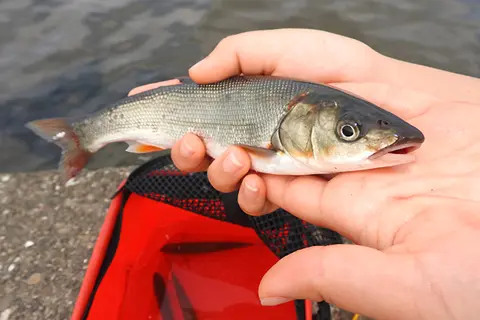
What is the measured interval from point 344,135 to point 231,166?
781 millimetres

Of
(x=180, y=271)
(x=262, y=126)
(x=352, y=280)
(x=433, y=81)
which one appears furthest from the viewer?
(x=180, y=271)

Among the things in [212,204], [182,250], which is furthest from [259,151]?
[182,250]

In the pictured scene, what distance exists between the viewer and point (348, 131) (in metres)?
2.79

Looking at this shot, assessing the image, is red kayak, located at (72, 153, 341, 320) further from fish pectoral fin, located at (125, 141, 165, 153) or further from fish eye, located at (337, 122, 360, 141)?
fish eye, located at (337, 122, 360, 141)

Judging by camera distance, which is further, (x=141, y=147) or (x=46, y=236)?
(x=46, y=236)

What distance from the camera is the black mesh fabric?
3602mm

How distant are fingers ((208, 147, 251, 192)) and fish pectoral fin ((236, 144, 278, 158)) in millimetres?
Result: 42

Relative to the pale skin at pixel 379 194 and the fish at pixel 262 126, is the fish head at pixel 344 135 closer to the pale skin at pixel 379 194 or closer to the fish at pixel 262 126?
the fish at pixel 262 126

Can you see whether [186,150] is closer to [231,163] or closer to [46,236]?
[231,163]

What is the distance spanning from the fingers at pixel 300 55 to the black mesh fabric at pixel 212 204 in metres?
1.08

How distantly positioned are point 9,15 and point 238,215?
8031 mm

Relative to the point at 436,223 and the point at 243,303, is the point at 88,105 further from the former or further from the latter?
the point at 436,223

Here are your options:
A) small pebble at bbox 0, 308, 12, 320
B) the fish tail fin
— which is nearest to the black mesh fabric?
the fish tail fin

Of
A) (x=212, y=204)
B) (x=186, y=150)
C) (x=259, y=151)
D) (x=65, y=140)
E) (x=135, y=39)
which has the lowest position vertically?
(x=135, y=39)
